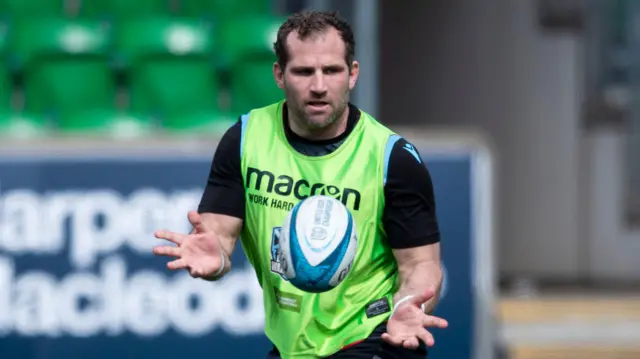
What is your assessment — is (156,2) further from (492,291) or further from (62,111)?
(492,291)

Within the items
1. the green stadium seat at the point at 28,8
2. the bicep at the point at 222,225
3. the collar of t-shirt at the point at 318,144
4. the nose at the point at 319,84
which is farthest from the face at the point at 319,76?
the green stadium seat at the point at 28,8

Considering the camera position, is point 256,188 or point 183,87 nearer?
point 256,188

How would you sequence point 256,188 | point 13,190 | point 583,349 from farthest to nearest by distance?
1. point 583,349
2. point 13,190
3. point 256,188

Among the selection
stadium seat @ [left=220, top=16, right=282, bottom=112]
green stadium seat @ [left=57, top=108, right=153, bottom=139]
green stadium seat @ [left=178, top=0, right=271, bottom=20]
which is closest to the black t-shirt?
green stadium seat @ [left=57, top=108, right=153, bottom=139]

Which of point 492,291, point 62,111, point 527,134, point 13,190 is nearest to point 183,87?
point 62,111

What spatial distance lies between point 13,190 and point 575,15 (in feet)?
17.6

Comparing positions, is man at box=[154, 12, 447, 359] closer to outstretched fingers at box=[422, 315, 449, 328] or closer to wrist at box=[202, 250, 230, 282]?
wrist at box=[202, 250, 230, 282]

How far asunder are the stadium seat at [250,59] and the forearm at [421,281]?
454 centimetres

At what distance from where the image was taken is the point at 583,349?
8406 millimetres

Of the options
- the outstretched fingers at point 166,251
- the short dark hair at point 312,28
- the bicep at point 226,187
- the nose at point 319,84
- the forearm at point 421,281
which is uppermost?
the short dark hair at point 312,28

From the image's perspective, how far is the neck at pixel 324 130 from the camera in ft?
15.2

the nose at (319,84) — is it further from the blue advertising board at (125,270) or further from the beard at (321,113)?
the blue advertising board at (125,270)

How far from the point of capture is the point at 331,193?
461 cm

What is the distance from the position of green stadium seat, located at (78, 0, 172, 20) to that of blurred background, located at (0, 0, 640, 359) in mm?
19
